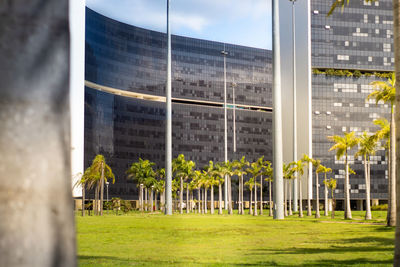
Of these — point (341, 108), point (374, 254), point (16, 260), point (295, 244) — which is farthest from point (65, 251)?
point (341, 108)

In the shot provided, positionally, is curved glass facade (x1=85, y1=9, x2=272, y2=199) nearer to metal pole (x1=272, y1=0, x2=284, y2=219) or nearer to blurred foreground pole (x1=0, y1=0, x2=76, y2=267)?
metal pole (x1=272, y1=0, x2=284, y2=219)

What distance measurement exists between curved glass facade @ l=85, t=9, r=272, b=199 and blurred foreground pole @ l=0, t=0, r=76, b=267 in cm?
13568

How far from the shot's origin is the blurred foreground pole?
7.07ft

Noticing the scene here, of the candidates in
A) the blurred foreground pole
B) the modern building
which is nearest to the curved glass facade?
the modern building

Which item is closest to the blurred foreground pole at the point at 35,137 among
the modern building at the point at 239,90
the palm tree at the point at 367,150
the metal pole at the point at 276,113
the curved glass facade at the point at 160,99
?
the metal pole at the point at 276,113

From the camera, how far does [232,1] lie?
2556 cm

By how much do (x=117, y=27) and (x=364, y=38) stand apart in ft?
202

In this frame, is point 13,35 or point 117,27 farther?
point 117,27

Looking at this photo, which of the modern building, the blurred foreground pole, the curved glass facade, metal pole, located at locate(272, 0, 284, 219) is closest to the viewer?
the blurred foreground pole

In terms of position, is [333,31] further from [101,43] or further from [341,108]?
[101,43]

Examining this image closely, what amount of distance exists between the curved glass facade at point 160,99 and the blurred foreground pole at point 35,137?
445ft

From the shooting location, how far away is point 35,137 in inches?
89.0

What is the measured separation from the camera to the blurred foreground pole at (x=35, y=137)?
7.07 ft

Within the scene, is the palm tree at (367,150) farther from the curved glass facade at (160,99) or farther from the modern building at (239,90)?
the curved glass facade at (160,99)
